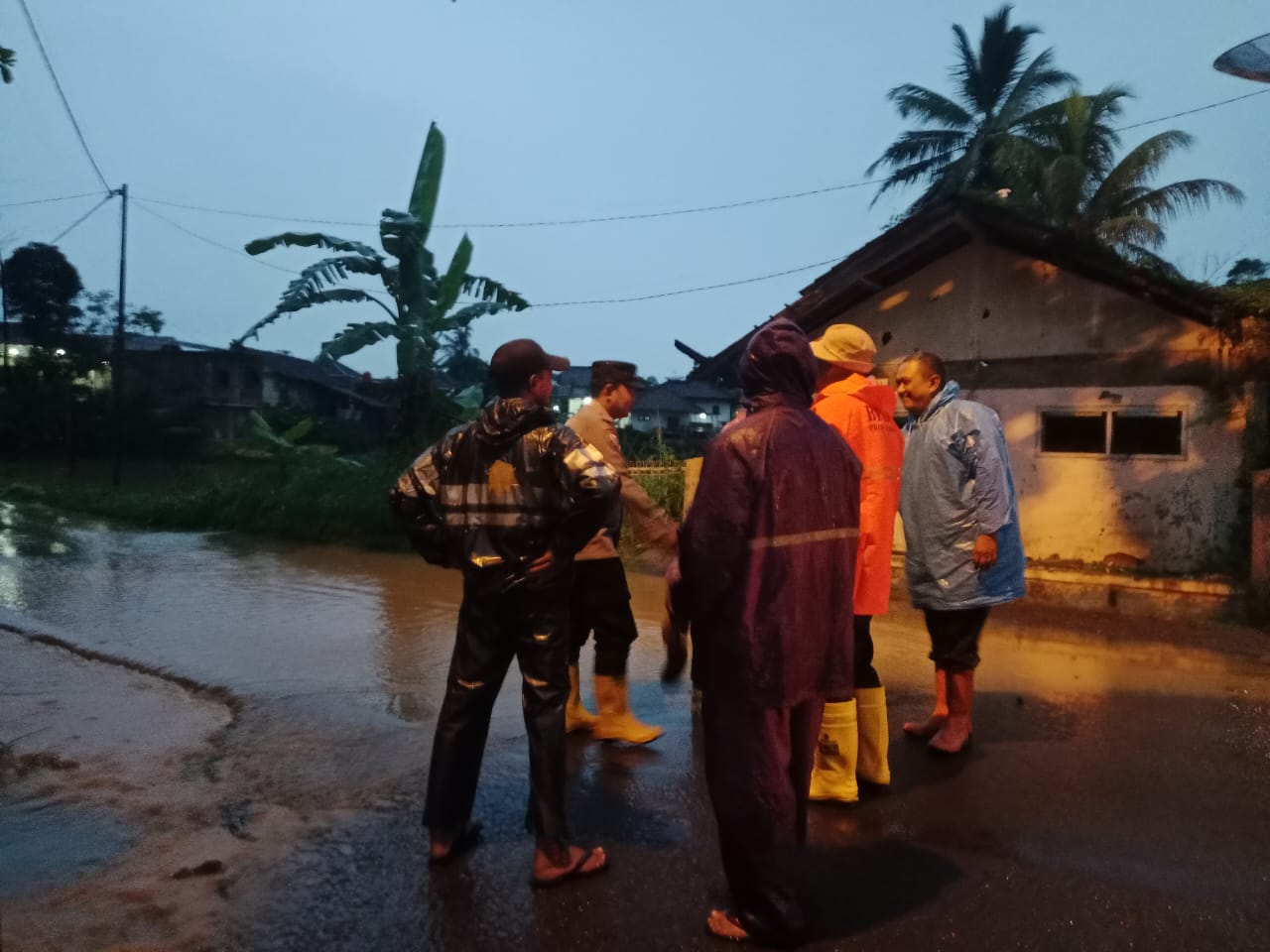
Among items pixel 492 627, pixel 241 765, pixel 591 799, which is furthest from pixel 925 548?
pixel 241 765

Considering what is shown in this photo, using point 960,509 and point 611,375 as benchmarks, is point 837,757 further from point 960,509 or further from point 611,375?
point 611,375

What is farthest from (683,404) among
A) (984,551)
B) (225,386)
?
(984,551)

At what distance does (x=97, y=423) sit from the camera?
30500 millimetres

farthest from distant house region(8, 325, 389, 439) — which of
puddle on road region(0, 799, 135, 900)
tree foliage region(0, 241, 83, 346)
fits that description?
puddle on road region(0, 799, 135, 900)

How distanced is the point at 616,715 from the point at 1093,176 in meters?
23.5

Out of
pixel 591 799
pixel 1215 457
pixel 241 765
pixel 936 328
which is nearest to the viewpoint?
pixel 591 799

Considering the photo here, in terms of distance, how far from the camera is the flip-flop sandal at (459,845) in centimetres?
325

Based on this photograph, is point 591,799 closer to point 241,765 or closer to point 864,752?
point 864,752

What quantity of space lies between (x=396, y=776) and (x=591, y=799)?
33.8 inches

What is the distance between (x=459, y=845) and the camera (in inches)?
131

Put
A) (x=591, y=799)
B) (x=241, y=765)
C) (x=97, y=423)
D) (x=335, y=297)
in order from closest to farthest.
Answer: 1. (x=591, y=799)
2. (x=241, y=765)
3. (x=335, y=297)
4. (x=97, y=423)

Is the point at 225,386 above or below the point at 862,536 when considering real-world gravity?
above

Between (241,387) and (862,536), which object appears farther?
(241,387)

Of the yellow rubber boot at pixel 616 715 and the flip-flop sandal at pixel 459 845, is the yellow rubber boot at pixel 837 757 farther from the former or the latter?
the flip-flop sandal at pixel 459 845
